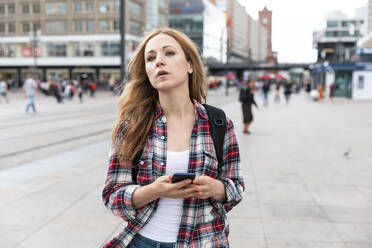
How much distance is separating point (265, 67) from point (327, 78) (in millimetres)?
52048

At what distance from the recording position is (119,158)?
5.94 feet

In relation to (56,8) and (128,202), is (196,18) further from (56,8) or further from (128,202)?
(128,202)

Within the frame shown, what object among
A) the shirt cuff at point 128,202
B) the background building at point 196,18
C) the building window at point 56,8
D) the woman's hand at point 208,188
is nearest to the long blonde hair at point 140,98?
the shirt cuff at point 128,202

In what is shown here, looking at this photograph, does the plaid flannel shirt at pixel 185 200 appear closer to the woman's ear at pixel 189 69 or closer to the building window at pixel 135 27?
the woman's ear at pixel 189 69

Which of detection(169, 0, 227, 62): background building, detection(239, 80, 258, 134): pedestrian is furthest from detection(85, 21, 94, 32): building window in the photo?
detection(239, 80, 258, 134): pedestrian

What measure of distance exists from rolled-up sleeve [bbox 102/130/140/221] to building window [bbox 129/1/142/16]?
65517mm

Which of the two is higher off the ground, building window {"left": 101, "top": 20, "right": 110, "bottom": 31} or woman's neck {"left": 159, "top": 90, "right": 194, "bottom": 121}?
building window {"left": 101, "top": 20, "right": 110, "bottom": 31}

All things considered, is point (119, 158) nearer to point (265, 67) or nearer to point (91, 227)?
point (91, 227)

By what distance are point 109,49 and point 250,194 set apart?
61.3 meters

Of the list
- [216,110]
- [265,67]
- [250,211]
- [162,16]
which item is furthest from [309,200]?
[265,67]

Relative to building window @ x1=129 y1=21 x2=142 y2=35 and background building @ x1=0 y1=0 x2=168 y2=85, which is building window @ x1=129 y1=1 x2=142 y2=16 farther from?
building window @ x1=129 y1=21 x2=142 y2=35

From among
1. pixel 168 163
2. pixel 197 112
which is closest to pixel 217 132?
Answer: pixel 197 112

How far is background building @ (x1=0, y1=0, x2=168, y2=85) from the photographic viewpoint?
64.5 meters

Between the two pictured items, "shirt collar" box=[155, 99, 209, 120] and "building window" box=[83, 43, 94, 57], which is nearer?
"shirt collar" box=[155, 99, 209, 120]
